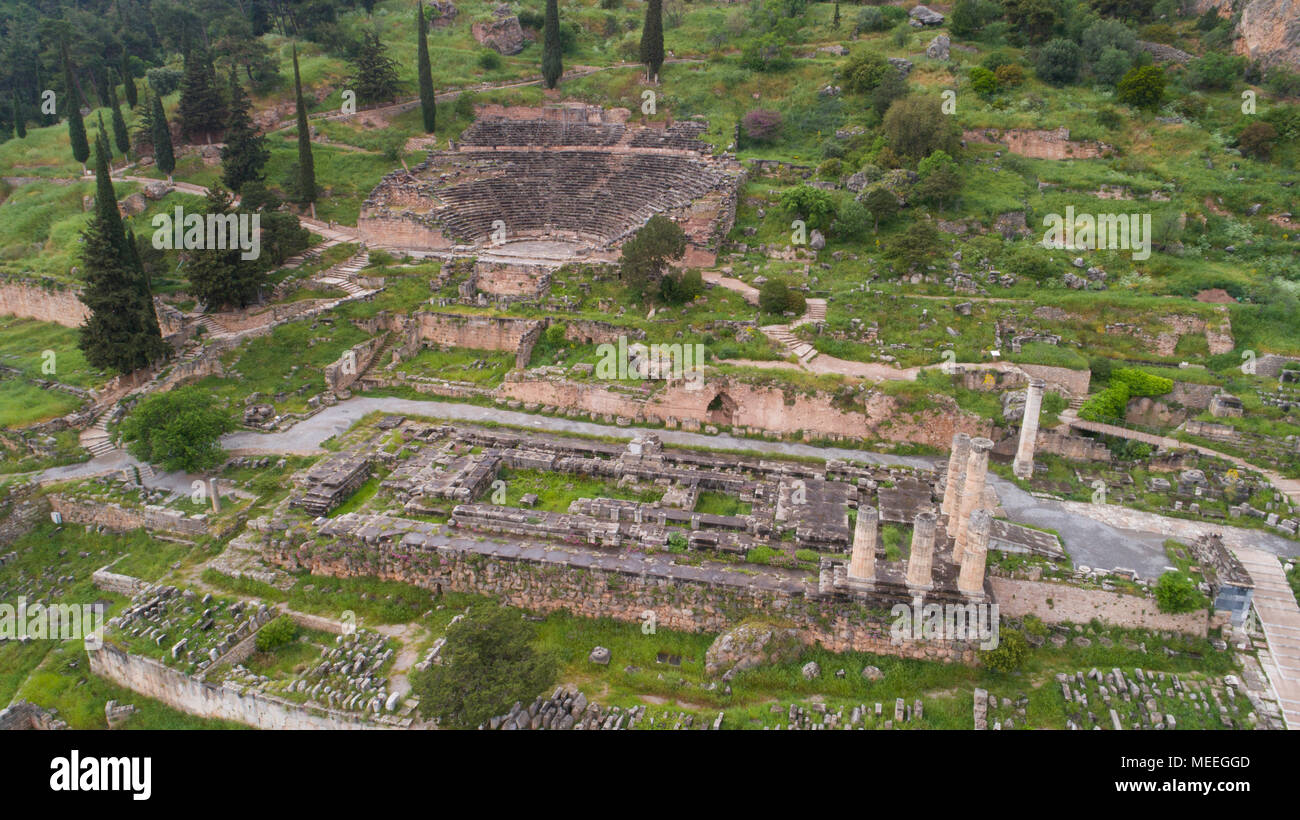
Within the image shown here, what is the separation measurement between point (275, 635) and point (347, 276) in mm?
22609

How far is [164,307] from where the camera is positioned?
37.0 meters

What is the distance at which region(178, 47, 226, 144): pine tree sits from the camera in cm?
4875

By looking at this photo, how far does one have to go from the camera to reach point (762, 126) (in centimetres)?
4903

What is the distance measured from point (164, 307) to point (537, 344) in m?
16.9


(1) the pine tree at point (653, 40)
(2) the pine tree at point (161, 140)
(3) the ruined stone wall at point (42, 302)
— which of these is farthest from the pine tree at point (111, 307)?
(1) the pine tree at point (653, 40)

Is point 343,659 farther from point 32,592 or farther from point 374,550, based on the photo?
point 32,592

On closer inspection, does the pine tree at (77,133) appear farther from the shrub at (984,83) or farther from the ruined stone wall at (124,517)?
the shrub at (984,83)

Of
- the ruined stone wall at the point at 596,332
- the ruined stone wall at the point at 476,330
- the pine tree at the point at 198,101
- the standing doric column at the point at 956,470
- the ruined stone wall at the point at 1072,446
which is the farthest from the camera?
the pine tree at the point at 198,101

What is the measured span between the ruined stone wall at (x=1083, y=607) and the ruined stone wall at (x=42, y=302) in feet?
133

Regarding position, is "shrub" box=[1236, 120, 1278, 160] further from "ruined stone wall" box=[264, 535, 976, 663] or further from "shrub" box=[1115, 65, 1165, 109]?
"ruined stone wall" box=[264, 535, 976, 663]

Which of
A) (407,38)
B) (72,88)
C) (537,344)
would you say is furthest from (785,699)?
(407,38)

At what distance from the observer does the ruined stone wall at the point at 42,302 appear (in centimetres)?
3931

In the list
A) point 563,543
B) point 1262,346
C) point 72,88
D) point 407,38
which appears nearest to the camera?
point 563,543

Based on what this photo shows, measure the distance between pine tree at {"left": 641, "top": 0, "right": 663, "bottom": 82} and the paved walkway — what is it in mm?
44653
